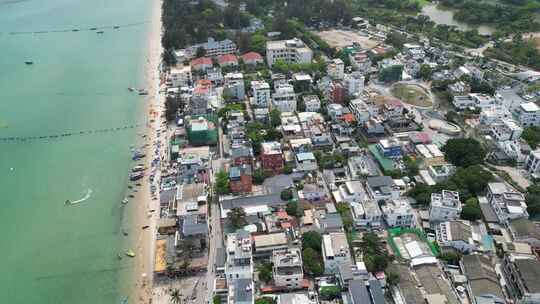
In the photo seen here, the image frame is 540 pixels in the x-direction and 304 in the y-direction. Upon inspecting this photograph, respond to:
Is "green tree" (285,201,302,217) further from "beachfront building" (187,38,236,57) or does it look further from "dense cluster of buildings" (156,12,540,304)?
"beachfront building" (187,38,236,57)

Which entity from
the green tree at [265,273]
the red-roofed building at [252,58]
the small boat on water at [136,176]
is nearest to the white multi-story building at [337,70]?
the red-roofed building at [252,58]

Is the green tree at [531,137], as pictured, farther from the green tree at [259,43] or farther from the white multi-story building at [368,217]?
the green tree at [259,43]

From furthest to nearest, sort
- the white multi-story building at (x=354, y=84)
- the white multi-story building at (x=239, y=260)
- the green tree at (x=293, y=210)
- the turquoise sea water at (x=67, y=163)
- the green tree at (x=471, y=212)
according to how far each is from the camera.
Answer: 1. the white multi-story building at (x=354, y=84)
2. the green tree at (x=293, y=210)
3. the green tree at (x=471, y=212)
4. the turquoise sea water at (x=67, y=163)
5. the white multi-story building at (x=239, y=260)

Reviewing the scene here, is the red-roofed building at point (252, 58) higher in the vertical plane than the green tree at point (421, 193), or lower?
higher

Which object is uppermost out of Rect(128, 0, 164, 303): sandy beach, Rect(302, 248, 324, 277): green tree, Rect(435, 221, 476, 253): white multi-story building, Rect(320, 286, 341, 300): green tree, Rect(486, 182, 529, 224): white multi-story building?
Rect(486, 182, 529, 224): white multi-story building

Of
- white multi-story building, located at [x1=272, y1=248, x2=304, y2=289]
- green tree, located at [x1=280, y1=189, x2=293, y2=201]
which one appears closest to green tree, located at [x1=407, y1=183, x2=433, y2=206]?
green tree, located at [x1=280, y1=189, x2=293, y2=201]

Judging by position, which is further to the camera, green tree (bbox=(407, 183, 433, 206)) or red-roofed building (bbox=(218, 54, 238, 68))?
red-roofed building (bbox=(218, 54, 238, 68))

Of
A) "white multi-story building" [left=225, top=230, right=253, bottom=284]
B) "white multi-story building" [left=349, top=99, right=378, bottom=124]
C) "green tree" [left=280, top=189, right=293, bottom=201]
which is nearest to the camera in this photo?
"white multi-story building" [left=225, top=230, right=253, bottom=284]
